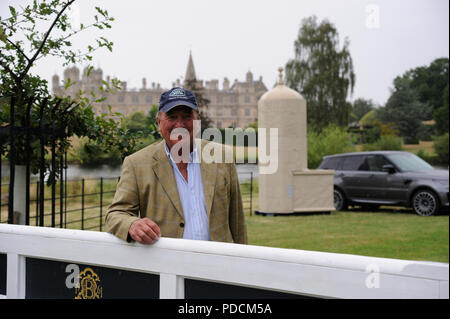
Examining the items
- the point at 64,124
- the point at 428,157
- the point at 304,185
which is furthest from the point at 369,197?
the point at 428,157

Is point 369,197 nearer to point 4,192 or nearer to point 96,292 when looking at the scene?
point 96,292

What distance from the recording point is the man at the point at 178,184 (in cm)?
197

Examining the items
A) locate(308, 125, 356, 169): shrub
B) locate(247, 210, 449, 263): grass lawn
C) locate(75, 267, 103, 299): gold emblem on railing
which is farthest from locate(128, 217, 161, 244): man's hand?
locate(308, 125, 356, 169): shrub

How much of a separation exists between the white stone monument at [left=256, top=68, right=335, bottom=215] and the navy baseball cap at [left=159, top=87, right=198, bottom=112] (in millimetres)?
8501

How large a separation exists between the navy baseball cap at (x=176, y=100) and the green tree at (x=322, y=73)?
29877 millimetres

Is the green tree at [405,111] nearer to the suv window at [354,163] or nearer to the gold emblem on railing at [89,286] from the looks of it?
the suv window at [354,163]

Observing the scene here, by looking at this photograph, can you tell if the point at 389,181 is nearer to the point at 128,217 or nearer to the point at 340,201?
the point at 340,201

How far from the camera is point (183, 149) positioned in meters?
2.10

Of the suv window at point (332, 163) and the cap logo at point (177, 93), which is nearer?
the cap logo at point (177, 93)

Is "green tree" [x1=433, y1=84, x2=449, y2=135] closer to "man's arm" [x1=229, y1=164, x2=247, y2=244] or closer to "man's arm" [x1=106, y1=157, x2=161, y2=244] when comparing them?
Result: "man's arm" [x1=229, y1=164, x2=247, y2=244]

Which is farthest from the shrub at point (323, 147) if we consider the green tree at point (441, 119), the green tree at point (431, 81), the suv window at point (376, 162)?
the green tree at point (431, 81)

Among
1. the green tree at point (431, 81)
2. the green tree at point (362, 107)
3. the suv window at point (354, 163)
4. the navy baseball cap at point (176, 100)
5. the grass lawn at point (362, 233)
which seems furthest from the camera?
the green tree at point (362, 107)

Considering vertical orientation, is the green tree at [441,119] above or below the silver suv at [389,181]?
above
